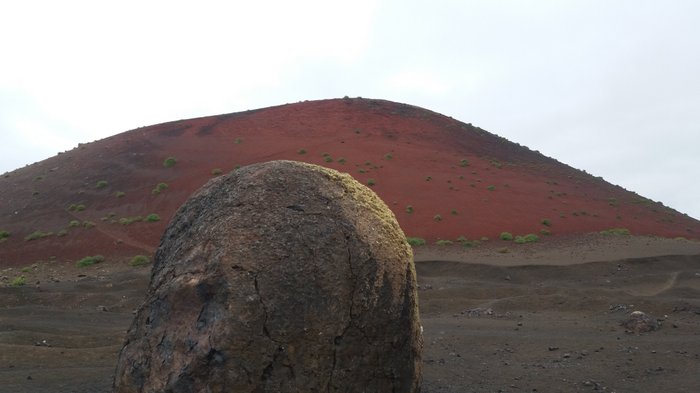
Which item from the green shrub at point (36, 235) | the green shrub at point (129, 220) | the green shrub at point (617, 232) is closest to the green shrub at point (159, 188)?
the green shrub at point (129, 220)

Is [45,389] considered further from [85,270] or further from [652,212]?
[652,212]

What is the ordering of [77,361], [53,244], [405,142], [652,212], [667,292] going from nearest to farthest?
[77,361]
[667,292]
[53,244]
[652,212]
[405,142]

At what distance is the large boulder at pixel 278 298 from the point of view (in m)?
4.16

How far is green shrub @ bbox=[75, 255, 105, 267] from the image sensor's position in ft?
72.2

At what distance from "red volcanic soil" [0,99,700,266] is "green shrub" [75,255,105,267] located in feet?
1.80

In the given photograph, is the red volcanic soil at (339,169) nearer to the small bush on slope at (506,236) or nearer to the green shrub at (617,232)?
the small bush on slope at (506,236)

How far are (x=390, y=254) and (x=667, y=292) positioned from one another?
445 inches

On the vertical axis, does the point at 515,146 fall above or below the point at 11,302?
above

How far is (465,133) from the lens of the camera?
46531 millimetres

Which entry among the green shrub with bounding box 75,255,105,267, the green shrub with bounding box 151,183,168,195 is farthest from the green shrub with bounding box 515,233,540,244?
the green shrub with bounding box 151,183,168,195

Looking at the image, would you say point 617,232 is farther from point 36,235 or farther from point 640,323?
point 36,235

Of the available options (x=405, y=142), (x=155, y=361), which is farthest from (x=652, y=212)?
(x=155, y=361)

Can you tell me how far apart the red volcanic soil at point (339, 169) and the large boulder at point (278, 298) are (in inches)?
773

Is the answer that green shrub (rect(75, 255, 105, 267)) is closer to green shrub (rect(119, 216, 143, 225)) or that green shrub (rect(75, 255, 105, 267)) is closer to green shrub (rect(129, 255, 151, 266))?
green shrub (rect(129, 255, 151, 266))
